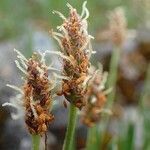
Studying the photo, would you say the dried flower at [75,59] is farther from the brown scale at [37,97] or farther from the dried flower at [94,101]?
the dried flower at [94,101]

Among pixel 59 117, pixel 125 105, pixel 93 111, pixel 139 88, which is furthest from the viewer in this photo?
pixel 139 88

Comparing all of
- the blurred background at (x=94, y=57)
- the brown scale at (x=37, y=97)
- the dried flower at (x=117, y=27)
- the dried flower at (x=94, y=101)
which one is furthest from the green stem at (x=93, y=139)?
the brown scale at (x=37, y=97)

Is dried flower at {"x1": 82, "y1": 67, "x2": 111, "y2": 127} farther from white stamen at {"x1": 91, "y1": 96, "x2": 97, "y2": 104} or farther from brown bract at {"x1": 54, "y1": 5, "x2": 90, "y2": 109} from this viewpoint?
brown bract at {"x1": 54, "y1": 5, "x2": 90, "y2": 109}

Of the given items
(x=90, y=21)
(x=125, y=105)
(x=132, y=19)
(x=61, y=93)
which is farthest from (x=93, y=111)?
(x=132, y=19)

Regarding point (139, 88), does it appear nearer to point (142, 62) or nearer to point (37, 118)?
point (142, 62)

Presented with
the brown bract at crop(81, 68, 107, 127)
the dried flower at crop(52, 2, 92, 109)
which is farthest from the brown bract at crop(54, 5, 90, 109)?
the brown bract at crop(81, 68, 107, 127)

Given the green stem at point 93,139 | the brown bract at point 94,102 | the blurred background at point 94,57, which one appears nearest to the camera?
the brown bract at point 94,102

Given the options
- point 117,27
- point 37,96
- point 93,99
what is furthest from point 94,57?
point 37,96
